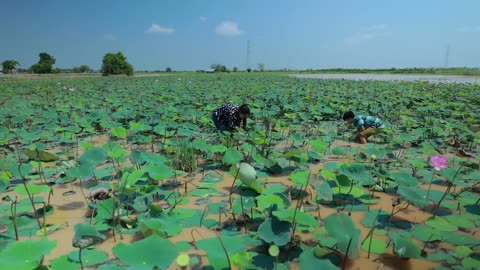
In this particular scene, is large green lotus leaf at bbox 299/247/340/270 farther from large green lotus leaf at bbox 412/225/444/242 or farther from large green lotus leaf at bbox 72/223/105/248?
large green lotus leaf at bbox 72/223/105/248

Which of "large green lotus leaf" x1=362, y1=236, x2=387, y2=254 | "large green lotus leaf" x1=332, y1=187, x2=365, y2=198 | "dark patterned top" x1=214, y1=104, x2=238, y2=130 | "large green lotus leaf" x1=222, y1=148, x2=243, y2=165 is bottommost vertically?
"large green lotus leaf" x1=362, y1=236, x2=387, y2=254

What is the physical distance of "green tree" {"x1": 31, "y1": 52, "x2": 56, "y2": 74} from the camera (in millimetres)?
43688

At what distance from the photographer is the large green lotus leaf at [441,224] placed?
6.64 ft

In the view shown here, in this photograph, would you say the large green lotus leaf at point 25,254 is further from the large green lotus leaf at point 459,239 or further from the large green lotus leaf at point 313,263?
the large green lotus leaf at point 459,239

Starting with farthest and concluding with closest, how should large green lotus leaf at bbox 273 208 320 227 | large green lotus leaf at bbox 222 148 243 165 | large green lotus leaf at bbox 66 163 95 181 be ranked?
1. large green lotus leaf at bbox 222 148 243 165
2. large green lotus leaf at bbox 66 163 95 181
3. large green lotus leaf at bbox 273 208 320 227

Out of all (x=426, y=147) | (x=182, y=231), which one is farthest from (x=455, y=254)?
(x=426, y=147)

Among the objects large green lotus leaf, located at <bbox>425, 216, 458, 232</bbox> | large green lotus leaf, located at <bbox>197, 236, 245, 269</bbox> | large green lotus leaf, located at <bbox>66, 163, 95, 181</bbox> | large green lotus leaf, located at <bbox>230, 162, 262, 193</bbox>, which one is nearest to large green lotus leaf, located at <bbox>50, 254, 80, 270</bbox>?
large green lotus leaf, located at <bbox>197, 236, 245, 269</bbox>

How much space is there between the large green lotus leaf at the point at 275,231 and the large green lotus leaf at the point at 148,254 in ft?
1.71

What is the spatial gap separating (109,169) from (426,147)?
310 cm

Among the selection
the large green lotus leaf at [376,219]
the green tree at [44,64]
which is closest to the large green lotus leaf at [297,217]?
the large green lotus leaf at [376,219]

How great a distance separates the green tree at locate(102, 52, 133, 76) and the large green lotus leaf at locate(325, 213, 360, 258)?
36055mm

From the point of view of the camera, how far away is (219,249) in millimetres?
1544

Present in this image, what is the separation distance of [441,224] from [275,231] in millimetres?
1122

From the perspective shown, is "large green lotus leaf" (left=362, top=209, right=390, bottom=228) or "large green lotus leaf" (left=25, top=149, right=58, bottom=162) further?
"large green lotus leaf" (left=25, top=149, right=58, bottom=162)
